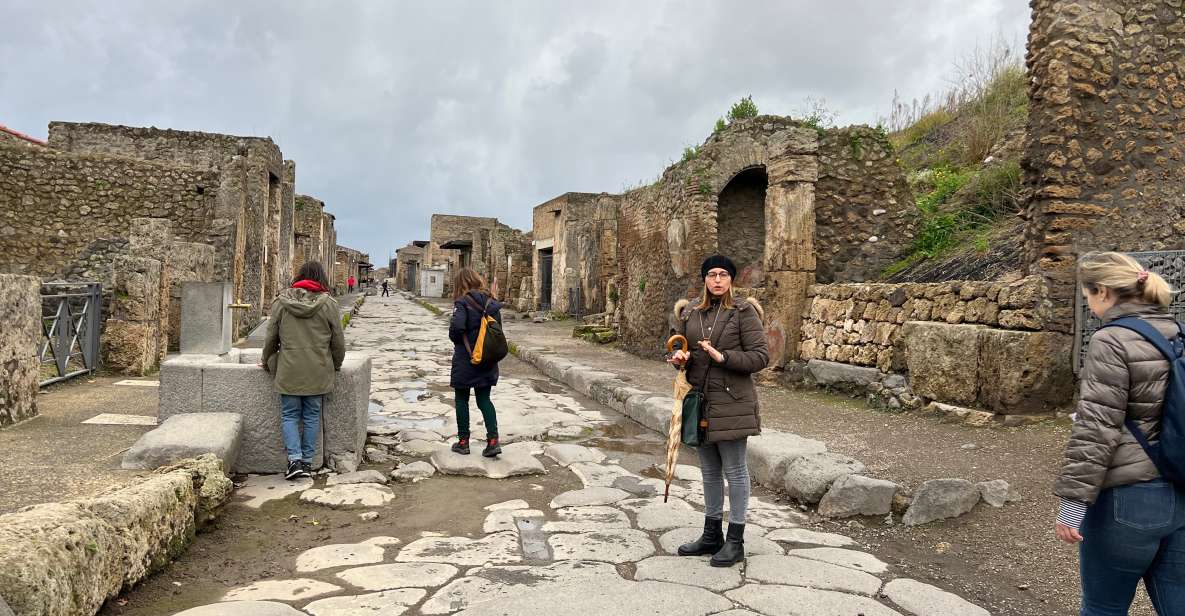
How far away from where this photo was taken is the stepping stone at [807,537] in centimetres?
400

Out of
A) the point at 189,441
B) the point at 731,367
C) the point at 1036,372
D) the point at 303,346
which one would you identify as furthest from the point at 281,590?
the point at 1036,372

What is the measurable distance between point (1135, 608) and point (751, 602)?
1.63 metres

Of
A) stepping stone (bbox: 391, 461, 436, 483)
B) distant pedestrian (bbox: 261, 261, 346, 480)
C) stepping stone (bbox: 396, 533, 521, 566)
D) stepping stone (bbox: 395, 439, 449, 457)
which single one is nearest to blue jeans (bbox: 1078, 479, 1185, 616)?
stepping stone (bbox: 396, 533, 521, 566)

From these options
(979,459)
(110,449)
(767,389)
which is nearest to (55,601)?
(110,449)

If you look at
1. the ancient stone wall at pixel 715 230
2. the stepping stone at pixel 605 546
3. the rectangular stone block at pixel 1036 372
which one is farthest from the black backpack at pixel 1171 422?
the ancient stone wall at pixel 715 230

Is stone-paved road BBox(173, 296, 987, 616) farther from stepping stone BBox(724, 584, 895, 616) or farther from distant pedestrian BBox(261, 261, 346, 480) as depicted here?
distant pedestrian BBox(261, 261, 346, 480)

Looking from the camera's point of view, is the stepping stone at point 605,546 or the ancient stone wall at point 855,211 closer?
the stepping stone at point 605,546

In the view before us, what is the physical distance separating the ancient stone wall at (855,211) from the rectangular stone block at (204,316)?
7.74 meters

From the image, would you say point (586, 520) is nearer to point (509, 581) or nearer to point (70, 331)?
point (509, 581)

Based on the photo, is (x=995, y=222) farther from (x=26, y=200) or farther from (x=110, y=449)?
(x=26, y=200)

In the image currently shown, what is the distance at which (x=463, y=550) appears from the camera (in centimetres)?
372

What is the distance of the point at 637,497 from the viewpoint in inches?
190

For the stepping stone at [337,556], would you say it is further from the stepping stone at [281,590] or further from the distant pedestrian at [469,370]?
the distant pedestrian at [469,370]

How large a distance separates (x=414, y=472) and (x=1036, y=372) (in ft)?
17.0
